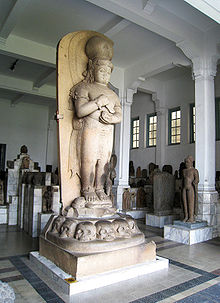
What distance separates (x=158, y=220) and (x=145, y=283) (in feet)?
12.7

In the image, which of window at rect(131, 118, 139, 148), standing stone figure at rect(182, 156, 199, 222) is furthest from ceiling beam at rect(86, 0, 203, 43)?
window at rect(131, 118, 139, 148)

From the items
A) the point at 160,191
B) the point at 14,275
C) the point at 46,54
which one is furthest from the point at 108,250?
the point at 46,54

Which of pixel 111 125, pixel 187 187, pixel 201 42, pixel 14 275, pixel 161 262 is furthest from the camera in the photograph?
pixel 201 42

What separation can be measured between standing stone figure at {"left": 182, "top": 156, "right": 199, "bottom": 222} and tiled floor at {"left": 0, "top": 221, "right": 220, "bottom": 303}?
1.14 meters

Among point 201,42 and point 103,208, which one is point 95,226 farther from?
point 201,42

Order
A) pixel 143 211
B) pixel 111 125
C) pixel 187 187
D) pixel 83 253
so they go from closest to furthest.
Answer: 1. pixel 83 253
2. pixel 111 125
3. pixel 187 187
4. pixel 143 211

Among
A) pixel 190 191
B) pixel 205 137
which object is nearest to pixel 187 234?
pixel 190 191

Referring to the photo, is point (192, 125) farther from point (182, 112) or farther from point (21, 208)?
point (21, 208)

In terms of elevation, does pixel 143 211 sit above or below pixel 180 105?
below

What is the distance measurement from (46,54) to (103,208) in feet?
18.0

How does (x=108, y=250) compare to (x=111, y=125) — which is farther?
(x=111, y=125)

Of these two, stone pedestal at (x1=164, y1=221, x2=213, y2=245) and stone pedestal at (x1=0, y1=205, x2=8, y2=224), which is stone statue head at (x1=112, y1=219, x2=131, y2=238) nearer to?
stone pedestal at (x1=164, y1=221, x2=213, y2=245)

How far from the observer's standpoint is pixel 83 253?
9.57 ft

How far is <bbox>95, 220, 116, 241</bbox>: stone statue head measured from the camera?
309cm
